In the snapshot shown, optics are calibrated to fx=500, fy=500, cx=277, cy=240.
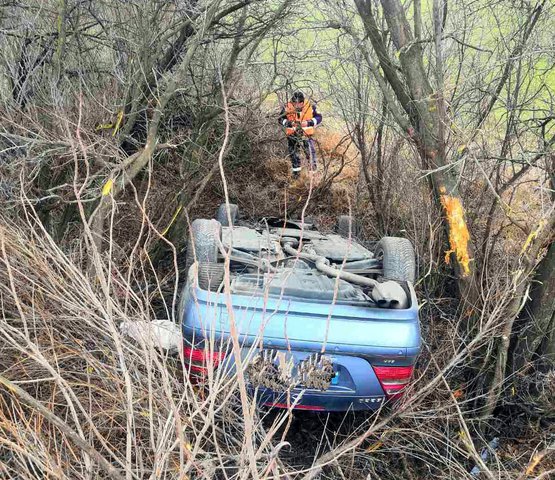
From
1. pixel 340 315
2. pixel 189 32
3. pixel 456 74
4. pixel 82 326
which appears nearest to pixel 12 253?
pixel 82 326

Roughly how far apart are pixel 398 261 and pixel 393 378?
1.12 m

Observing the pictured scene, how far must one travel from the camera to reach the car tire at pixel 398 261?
3.96 metres

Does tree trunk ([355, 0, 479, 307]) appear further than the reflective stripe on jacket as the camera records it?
No

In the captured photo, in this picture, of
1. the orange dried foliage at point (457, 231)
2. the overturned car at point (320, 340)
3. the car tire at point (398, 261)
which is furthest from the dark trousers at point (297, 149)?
the overturned car at point (320, 340)

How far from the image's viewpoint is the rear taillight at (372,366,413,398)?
3.11 m

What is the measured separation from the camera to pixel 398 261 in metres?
3.97

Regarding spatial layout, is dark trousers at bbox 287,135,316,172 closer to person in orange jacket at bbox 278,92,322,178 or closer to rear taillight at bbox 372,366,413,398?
person in orange jacket at bbox 278,92,322,178

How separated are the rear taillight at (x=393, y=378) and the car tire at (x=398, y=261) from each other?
3.07 feet

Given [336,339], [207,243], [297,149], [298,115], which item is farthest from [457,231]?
[297,149]

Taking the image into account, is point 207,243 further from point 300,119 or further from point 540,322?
point 300,119

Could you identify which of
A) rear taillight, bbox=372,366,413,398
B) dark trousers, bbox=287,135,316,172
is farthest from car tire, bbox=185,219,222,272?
dark trousers, bbox=287,135,316,172

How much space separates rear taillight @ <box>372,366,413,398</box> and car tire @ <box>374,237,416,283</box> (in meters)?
0.94

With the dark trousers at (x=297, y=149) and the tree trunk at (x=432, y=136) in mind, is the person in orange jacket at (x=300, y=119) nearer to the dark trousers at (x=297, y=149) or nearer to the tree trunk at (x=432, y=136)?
the dark trousers at (x=297, y=149)

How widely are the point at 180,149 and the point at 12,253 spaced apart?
449 cm
